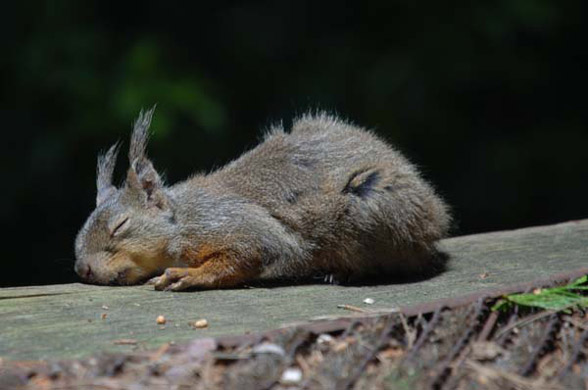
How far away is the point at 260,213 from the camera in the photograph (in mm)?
4031

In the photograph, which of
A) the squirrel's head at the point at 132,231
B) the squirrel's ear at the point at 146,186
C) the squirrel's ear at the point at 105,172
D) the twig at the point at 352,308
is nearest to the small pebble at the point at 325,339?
the twig at the point at 352,308

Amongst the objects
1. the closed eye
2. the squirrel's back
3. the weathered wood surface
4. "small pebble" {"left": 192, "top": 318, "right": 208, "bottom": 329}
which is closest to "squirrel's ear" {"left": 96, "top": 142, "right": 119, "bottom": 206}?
the closed eye

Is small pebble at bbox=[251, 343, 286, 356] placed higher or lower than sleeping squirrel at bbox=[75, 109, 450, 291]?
lower

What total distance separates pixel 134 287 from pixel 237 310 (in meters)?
0.69

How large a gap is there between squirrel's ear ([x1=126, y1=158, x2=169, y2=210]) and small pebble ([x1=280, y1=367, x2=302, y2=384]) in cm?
173

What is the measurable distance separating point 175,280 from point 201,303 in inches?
14.2

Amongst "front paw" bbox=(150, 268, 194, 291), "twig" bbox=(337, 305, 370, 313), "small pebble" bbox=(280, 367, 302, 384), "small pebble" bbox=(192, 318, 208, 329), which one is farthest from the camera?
"front paw" bbox=(150, 268, 194, 291)

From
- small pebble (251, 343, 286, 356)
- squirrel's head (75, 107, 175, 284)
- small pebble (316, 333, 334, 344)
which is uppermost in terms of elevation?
squirrel's head (75, 107, 175, 284)

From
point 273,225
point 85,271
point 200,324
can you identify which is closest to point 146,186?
point 85,271

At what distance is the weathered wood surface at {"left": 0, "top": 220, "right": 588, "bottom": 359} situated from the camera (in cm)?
278

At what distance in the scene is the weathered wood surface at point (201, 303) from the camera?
278cm

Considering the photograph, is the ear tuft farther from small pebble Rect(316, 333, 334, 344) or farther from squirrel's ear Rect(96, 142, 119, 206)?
small pebble Rect(316, 333, 334, 344)

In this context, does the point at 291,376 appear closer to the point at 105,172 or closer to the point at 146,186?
the point at 146,186

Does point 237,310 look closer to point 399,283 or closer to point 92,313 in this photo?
point 92,313
